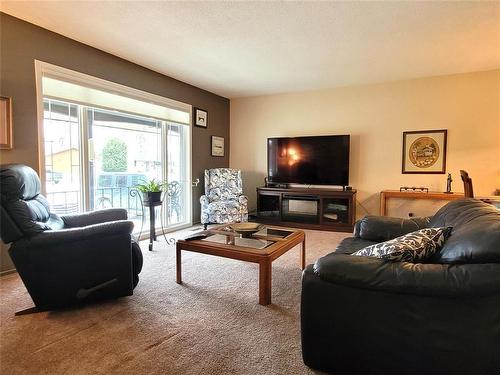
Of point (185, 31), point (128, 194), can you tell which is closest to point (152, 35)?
point (185, 31)


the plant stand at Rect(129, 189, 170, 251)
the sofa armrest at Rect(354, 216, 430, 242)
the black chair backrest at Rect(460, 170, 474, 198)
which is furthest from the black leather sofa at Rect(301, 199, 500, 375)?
the plant stand at Rect(129, 189, 170, 251)

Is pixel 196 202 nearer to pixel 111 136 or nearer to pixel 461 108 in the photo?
pixel 111 136

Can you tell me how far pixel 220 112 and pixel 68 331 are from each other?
4.63 metres

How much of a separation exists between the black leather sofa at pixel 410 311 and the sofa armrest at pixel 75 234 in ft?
4.68

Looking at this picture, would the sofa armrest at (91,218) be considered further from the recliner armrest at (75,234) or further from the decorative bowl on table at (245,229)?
the decorative bowl on table at (245,229)

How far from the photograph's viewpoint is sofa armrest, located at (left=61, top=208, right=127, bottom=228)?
262 centimetres

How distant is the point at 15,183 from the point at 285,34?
2657 mm

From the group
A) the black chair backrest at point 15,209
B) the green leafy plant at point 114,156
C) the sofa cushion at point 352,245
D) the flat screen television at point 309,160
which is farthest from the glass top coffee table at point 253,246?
the flat screen television at point 309,160

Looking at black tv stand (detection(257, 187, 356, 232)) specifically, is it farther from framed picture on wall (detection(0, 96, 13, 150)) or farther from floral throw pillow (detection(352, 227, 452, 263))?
framed picture on wall (detection(0, 96, 13, 150))

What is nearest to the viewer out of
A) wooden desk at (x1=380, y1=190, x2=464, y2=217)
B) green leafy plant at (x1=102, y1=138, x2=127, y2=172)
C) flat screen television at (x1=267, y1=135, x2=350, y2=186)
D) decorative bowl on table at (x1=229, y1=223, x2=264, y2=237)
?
decorative bowl on table at (x1=229, y1=223, x2=264, y2=237)

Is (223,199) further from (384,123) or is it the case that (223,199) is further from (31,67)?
(31,67)

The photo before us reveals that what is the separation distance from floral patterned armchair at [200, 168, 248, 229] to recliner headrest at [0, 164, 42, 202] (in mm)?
2762

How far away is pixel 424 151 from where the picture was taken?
15.1ft

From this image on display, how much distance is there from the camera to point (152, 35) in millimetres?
3078
